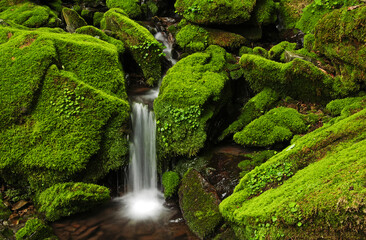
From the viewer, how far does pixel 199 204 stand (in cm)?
563

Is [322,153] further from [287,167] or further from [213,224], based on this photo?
[213,224]

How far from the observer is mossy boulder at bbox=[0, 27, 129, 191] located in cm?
633

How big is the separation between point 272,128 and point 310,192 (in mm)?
3379

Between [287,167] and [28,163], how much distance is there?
5675 millimetres

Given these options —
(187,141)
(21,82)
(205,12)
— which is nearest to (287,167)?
(187,141)

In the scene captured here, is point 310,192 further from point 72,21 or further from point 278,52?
point 72,21

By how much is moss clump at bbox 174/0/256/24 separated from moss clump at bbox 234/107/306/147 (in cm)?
445

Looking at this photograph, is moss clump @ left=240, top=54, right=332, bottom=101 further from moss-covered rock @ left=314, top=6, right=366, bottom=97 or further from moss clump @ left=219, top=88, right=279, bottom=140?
moss-covered rock @ left=314, top=6, right=366, bottom=97

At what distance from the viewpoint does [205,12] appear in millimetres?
10148

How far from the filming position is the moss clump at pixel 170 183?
6648 mm

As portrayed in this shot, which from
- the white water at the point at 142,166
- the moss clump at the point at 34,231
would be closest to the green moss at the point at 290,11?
the white water at the point at 142,166

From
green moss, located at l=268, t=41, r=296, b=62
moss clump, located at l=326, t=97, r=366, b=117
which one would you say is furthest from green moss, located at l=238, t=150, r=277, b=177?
green moss, located at l=268, t=41, r=296, b=62

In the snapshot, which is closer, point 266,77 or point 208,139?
point 208,139

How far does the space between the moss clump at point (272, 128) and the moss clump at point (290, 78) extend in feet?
2.53
